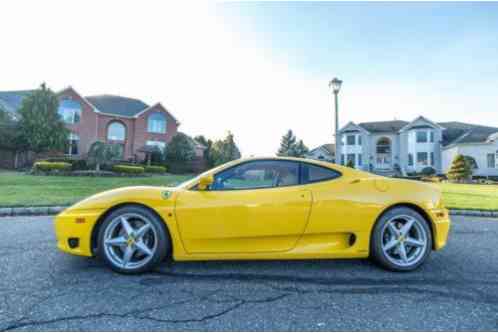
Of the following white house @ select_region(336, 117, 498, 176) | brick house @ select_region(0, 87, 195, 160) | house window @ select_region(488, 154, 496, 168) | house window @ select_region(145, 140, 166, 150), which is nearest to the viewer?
brick house @ select_region(0, 87, 195, 160)

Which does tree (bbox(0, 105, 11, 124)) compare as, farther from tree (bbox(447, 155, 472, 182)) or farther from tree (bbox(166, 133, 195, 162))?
tree (bbox(447, 155, 472, 182))

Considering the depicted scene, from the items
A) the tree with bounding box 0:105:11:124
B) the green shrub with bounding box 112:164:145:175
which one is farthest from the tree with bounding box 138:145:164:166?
the tree with bounding box 0:105:11:124

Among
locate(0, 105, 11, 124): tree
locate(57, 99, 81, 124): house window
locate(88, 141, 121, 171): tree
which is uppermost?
locate(57, 99, 81, 124): house window

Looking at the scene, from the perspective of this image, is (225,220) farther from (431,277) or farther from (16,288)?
(431,277)

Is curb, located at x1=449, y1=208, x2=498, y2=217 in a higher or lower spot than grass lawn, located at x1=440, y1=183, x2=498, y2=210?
lower

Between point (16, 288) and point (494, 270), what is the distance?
4.45 metres

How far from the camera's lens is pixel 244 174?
261cm

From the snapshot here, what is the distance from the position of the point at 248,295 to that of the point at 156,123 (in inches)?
1101

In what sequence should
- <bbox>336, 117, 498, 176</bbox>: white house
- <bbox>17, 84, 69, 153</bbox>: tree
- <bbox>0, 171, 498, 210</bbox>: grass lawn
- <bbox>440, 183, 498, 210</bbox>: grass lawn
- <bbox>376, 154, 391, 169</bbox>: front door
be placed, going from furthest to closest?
<bbox>376, 154, 391, 169</bbox>: front door, <bbox>336, 117, 498, 176</bbox>: white house, <bbox>17, 84, 69, 153</bbox>: tree, <bbox>440, 183, 498, 210</bbox>: grass lawn, <bbox>0, 171, 498, 210</bbox>: grass lawn

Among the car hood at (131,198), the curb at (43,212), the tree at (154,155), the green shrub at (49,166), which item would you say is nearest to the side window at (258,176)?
the car hood at (131,198)

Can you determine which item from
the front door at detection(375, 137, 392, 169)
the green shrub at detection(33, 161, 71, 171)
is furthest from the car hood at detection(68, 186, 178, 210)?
the front door at detection(375, 137, 392, 169)

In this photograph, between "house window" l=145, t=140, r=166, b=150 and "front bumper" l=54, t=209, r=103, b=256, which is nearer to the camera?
"front bumper" l=54, t=209, r=103, b=256

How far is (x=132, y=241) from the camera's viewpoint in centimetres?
235

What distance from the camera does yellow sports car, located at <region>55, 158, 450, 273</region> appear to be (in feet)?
7.64
